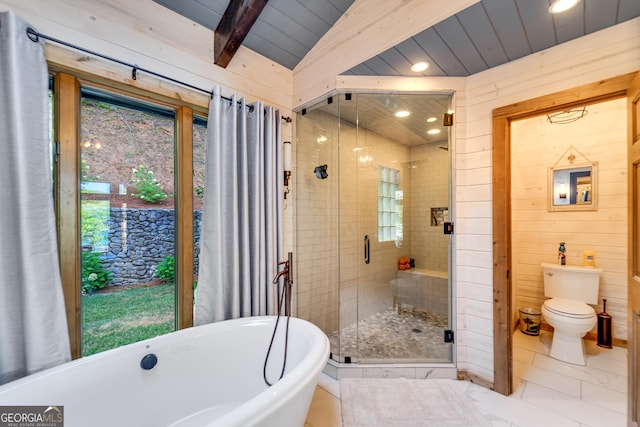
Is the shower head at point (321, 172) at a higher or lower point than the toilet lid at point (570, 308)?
higher

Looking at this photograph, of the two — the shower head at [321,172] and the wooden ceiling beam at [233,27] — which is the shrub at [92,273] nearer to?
the wooden ceiling beam at [233,27]

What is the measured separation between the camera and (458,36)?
1666 mm

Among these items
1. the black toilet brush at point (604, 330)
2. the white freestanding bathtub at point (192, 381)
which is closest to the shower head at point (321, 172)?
the white freestanding bathtub at point (192, 381)

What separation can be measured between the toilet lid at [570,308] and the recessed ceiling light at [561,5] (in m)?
2.37

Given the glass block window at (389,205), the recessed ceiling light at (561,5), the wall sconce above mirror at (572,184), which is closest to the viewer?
the recessed ceiling light at (561,5)

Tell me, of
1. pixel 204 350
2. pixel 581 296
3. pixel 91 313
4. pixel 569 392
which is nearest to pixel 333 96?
pixel 204 350

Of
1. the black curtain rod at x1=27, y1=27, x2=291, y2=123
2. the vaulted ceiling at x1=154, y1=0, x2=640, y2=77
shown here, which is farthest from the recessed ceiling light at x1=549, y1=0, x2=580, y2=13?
the black curtain rod at x1=27, y1=27, x2=291, y2=123

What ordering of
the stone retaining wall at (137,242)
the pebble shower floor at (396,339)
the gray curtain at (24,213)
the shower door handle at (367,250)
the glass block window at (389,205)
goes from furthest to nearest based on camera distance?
the glass block window at (389,205), the shower door handle at (367,250), the pebble shower floor at (396,339), the stone retaining wall at (137,242), the gray curtain at (24,213)

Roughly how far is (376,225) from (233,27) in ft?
7.60

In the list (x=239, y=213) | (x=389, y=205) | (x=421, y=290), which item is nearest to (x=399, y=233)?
(x=389, y=205)

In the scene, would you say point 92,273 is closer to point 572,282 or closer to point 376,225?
point 376,225

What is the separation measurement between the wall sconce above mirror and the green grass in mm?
3943

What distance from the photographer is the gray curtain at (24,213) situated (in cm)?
122

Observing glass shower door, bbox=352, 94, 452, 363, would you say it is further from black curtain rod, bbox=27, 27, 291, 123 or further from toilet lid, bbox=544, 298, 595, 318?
black curtain rod, bbox=27, 27, 291, 123
